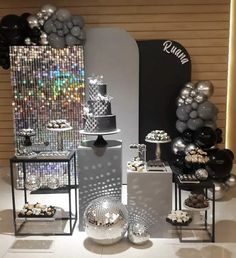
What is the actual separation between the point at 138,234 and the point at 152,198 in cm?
40

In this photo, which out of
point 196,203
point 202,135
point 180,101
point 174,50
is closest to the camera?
point 196,203

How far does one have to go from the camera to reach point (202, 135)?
4820 millimetres

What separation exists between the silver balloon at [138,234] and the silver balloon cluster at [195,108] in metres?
2.04

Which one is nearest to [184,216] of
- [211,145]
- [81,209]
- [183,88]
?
[81,209]

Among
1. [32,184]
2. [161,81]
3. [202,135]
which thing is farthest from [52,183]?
[161,81]

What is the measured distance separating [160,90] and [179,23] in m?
1.18

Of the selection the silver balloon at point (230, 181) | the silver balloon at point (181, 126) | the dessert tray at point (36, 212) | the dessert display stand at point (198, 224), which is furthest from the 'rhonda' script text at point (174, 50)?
the dessert tray at point (36, 212)

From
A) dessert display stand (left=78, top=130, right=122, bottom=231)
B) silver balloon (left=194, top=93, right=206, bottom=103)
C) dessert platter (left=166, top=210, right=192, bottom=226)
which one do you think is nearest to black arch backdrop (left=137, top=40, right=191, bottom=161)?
silver balloon (left=194, top=93, right=206, bottom=103)

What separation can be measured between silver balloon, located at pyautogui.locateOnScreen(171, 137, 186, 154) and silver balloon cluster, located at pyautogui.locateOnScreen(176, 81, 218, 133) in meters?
0.17

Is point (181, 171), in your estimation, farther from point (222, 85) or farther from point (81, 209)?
point (222, 85)

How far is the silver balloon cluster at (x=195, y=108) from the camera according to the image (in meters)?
5.16

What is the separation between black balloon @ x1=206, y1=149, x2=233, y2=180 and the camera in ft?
15.5

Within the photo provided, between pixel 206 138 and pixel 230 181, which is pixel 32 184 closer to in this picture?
pixel 206 138

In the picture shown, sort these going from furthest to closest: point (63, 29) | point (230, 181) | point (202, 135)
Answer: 1. point (63, 29)
2. point (230, 181)
3. point (202, 135)
